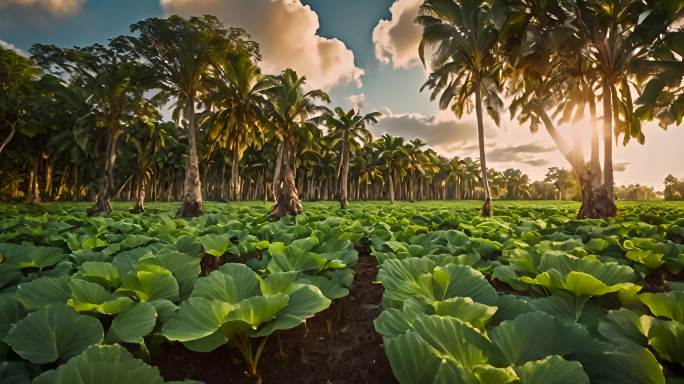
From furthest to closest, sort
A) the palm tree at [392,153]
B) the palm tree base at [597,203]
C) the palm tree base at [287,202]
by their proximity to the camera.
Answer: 1. the palm tree at [392,153]
2. the palm tree base at [287,202]
3. the palm tree base at [597,203]

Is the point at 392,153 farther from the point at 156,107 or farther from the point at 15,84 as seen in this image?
the point at 15,84

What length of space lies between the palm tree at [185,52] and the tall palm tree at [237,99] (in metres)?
2.47

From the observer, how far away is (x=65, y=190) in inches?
1437

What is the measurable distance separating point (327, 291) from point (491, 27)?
1499 cm

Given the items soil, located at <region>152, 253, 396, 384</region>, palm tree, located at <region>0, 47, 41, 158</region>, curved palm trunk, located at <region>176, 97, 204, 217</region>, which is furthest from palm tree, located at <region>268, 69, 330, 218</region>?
soil, located at <region>152, 253, 396, 384</region>

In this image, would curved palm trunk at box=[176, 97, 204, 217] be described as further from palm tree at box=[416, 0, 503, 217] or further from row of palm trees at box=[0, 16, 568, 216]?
palm tree at box=[416, 0, 503, 217]

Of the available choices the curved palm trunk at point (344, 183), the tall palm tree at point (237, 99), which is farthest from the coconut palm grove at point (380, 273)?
the curved palm trunk at point (344, 183)

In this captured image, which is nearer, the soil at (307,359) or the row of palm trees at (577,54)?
the soil at (307,359)

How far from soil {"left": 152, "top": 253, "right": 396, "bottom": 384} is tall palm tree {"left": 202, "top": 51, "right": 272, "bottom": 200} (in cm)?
1729

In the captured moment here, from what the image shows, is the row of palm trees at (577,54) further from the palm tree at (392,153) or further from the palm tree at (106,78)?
Answer: the palm tree at (392,153)

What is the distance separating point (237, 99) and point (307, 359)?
62.6 feet

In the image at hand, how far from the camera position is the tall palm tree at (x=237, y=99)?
1772 cm

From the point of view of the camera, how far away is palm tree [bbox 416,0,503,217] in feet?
44.0

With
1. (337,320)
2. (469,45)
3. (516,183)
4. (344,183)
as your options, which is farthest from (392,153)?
(516,183)
